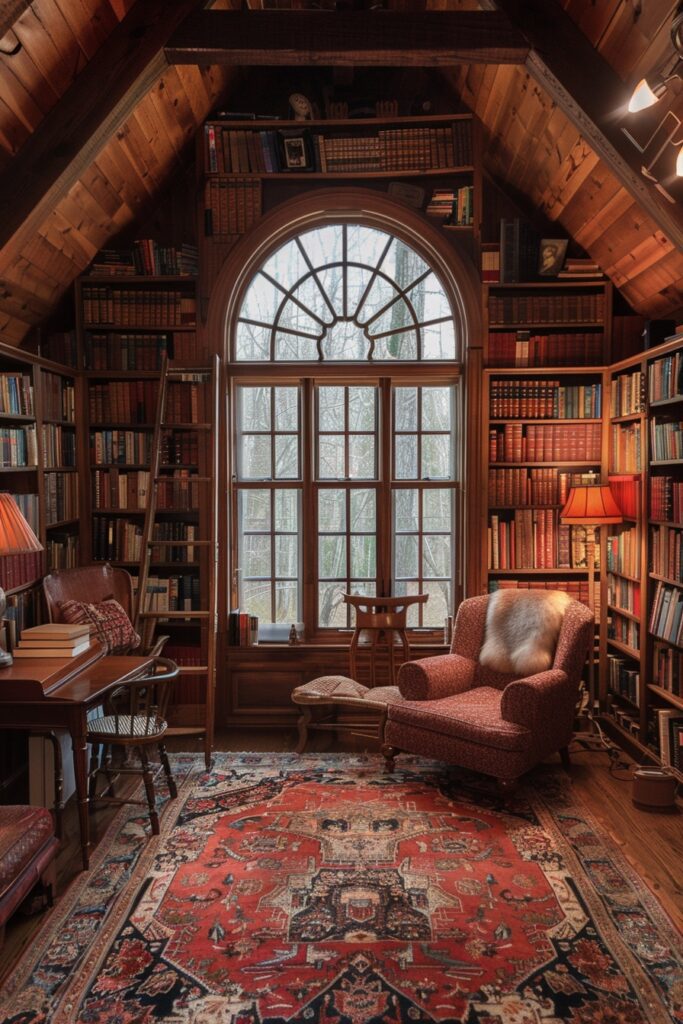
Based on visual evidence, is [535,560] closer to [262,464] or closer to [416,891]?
[262,464]

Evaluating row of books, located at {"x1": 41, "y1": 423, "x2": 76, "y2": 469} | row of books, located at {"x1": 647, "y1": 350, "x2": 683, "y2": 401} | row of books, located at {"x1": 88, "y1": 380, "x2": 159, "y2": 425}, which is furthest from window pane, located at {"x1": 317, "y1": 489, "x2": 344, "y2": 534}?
row of books, located at {"x1": 647, "y1": 350, "x2": 683, "y2": 401}

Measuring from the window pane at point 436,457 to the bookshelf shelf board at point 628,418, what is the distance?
110cm

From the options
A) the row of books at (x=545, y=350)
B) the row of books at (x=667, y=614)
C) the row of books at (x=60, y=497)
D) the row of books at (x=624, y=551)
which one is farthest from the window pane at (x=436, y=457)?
the row of books at (x=60, y=497)

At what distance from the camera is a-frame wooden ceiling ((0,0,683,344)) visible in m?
3.57

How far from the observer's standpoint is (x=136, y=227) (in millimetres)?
5559

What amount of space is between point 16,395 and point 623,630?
3.94 m

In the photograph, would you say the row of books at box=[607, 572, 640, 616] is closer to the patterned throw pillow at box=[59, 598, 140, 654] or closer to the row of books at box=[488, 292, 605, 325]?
the row of books at box=[488, 292, 605, 325]

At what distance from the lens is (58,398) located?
5109mm

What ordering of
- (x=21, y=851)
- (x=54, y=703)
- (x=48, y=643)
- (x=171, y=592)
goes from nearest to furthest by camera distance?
1. (x=21, y=851)
2. (x=54, y=703)
3. (x=48, y=643)
4. (x=171, y=592)

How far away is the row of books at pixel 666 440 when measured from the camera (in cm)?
435

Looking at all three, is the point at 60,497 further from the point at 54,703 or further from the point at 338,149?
the point at 338,149

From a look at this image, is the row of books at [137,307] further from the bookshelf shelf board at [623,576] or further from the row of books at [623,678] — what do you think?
the row of books at [623,678]

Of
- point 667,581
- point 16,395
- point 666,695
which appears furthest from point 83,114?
point 666,695

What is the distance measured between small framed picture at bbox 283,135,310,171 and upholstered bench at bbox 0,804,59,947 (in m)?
4.29
